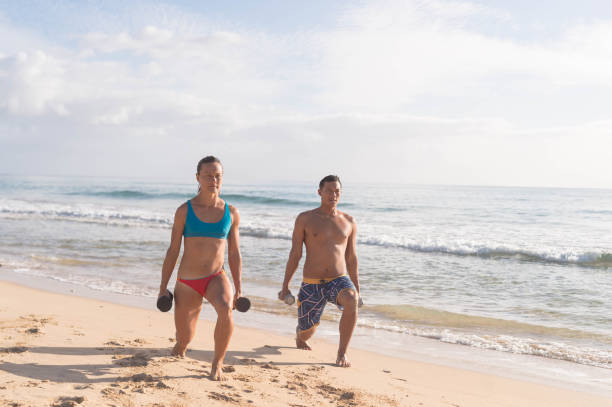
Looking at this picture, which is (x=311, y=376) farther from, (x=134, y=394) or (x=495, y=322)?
(x=495, y=322)

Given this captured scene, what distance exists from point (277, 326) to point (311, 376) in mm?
2055

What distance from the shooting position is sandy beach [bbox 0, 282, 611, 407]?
11.0 ft

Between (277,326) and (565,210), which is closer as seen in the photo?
(277,326)

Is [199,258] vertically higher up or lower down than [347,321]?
higher up

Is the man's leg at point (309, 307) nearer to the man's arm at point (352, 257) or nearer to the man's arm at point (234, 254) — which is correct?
the man's arm at point (352, 257)

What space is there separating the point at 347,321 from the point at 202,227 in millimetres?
1590

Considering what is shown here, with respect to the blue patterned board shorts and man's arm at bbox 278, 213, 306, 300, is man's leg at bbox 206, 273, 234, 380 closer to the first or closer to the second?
man's arm at bbox 278, 213, 306, 300

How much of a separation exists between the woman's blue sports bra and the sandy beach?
3.64 feet

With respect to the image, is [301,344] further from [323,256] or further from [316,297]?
[323,256]

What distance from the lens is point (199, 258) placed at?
400 centimetres

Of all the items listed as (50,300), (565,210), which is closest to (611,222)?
(565,210)

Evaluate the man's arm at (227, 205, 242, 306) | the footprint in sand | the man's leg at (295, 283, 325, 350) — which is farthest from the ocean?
the footprint in sand

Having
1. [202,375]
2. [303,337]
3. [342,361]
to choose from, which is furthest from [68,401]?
[303,337]

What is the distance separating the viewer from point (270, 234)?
16.9 meters
